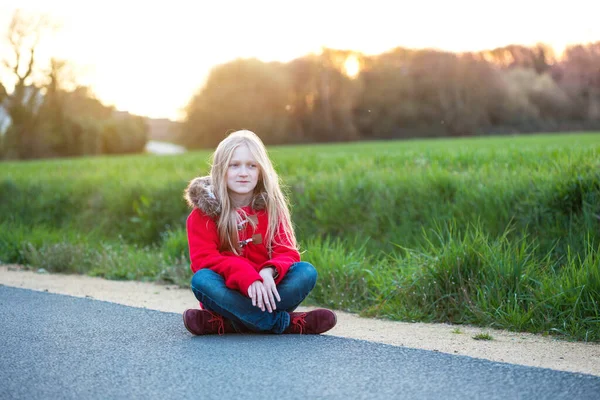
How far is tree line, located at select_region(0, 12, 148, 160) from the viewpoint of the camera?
949 inches

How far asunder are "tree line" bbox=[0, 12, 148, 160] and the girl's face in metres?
21.8

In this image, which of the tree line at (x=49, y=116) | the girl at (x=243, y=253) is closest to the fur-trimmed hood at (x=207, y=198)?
the girl at (x=243, y=253)

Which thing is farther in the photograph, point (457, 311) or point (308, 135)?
point (308, 135)

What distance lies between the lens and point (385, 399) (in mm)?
2623

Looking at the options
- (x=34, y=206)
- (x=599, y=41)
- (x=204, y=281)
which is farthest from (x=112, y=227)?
(x=599, y=41)

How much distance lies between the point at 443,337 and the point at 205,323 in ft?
4.63

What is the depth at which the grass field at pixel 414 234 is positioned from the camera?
4.43 meters

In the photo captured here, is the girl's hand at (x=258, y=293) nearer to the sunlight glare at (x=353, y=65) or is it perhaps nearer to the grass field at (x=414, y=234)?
the grass field at (x=414, y=234)

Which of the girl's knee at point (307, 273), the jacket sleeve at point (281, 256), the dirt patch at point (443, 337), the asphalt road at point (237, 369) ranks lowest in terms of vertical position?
the dirt patch at point (443, 337)

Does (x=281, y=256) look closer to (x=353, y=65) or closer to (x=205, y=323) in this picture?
(x=205, y=323)

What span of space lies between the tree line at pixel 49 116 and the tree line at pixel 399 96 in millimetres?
6144

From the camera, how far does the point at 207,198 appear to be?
379 centimetres

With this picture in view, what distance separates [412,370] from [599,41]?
10.1 m

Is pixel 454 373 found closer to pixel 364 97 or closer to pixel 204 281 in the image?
pixel 204 281
